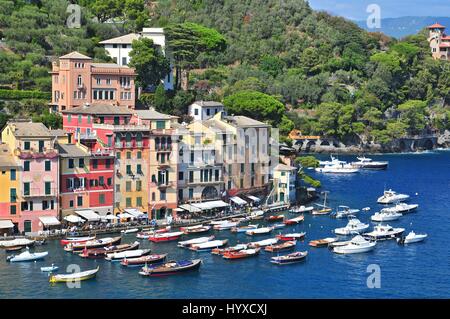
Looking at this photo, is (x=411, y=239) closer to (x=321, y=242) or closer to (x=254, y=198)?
(x=321, y=242)

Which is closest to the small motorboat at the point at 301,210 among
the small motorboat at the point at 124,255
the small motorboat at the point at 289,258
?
the small motorboat at the point at 289,258

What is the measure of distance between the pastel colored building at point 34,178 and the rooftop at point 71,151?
834 mm

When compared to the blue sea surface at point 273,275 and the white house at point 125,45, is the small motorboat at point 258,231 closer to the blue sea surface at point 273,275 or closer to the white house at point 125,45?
the blue sea surface at point 273,275

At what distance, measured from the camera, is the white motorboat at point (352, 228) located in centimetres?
3562

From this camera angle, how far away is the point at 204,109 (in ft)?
168

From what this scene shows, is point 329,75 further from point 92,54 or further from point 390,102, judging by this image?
point 92,54

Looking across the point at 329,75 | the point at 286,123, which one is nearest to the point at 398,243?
the point at 286,123

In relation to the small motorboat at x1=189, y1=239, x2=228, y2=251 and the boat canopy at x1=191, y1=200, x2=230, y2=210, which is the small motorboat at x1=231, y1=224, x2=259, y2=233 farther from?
the small motorboat at x1=189, y1=239, x2=228, y2=251

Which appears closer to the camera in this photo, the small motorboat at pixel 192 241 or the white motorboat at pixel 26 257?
the white motorboat at pixel 26 257

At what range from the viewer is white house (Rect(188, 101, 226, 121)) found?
2002 inches

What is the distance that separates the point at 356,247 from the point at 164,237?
27.0 feet

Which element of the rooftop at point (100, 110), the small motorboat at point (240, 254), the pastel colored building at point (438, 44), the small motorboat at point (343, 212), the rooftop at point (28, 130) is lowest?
the small motorboat at point (240, 254)

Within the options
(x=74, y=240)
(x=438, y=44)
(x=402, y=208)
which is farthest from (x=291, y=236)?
(x=438, y=44)

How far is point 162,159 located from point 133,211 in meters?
3.35
